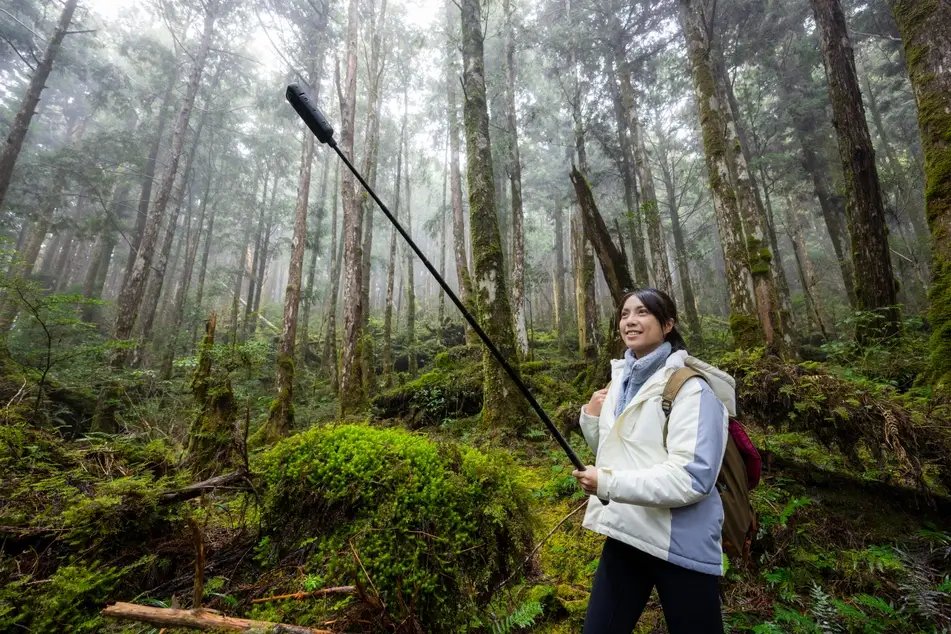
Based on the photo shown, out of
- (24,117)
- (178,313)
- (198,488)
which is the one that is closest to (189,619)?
(198,488)

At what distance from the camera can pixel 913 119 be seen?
18.9 meters

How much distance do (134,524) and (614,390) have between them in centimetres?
295

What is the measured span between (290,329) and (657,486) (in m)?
11.2

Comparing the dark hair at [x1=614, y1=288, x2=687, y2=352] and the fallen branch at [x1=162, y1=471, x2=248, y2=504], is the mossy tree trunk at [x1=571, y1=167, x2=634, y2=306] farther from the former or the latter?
the fallen branch at [x1=162, y1=471, x2=248, y2=504]

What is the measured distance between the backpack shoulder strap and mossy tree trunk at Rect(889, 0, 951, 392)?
14.9 ft

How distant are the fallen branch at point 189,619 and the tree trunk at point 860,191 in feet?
29.8

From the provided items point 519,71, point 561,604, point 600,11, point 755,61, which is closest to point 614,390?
point 561,604

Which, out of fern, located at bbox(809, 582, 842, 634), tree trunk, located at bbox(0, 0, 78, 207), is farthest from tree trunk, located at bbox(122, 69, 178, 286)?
fern, located at bbox(809, 582, 842, 634)

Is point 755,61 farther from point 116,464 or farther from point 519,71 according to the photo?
point 116,464

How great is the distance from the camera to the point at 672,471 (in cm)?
145

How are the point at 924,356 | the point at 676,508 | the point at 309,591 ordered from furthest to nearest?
the point at 924,356 < the point at 309,591 < the point at 676,508

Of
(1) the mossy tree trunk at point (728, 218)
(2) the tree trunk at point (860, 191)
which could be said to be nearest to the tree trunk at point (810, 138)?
(2) the tree trunk at point (860, 191)

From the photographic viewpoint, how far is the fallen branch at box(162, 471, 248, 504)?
2.38m

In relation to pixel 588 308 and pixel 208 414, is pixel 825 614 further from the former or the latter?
pixel 588 308
